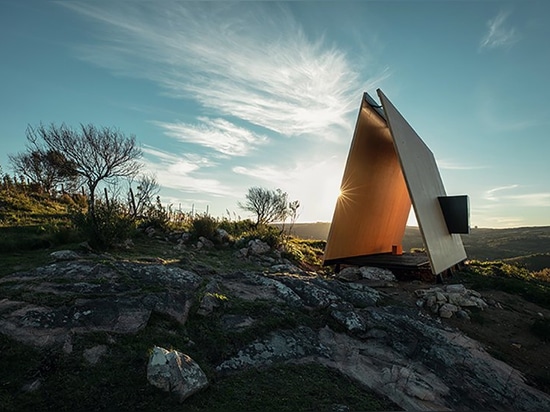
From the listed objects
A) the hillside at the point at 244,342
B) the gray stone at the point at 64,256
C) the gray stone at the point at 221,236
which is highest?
the gray stone at the point at 221,236

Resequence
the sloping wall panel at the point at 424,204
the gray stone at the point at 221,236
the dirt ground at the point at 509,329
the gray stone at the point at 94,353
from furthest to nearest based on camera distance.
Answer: the gray stone at the point at 221,236 < the sloping wall panel at the point at 424,204 < the dirt ground at the point at 509,329 < the gray stone at the point at 94,353

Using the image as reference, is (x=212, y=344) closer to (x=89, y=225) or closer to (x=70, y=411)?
(x=70, y=411)

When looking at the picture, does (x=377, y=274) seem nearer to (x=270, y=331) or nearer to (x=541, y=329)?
(x=541, y=329)

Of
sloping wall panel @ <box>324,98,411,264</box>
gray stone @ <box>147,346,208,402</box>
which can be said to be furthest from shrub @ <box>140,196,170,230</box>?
gray stone @ <box>147,346,208,402</box>

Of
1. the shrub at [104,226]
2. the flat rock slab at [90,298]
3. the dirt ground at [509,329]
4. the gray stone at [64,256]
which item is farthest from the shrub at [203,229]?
the dirt ground at [509,329]

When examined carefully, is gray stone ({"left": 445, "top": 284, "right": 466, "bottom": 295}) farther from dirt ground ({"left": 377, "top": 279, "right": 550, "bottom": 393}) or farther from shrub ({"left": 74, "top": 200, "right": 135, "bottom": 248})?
shrub ({"left": 74, "top": 200, "right": 135, "bottom": 248})

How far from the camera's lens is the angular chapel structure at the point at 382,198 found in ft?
27.4

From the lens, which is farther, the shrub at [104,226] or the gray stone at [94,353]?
the shrub at [104,226]

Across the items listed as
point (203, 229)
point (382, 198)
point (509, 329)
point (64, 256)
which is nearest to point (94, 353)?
point (64, 256)

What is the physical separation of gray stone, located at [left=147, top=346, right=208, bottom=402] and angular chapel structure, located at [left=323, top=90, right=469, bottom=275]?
7020mm

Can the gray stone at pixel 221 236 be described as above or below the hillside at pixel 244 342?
above

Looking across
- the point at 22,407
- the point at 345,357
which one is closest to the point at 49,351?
the point at 22,407

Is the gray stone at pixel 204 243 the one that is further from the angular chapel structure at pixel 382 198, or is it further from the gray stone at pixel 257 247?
the angular chapel structure at pixel 382 198

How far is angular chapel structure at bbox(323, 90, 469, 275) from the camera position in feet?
27.4
